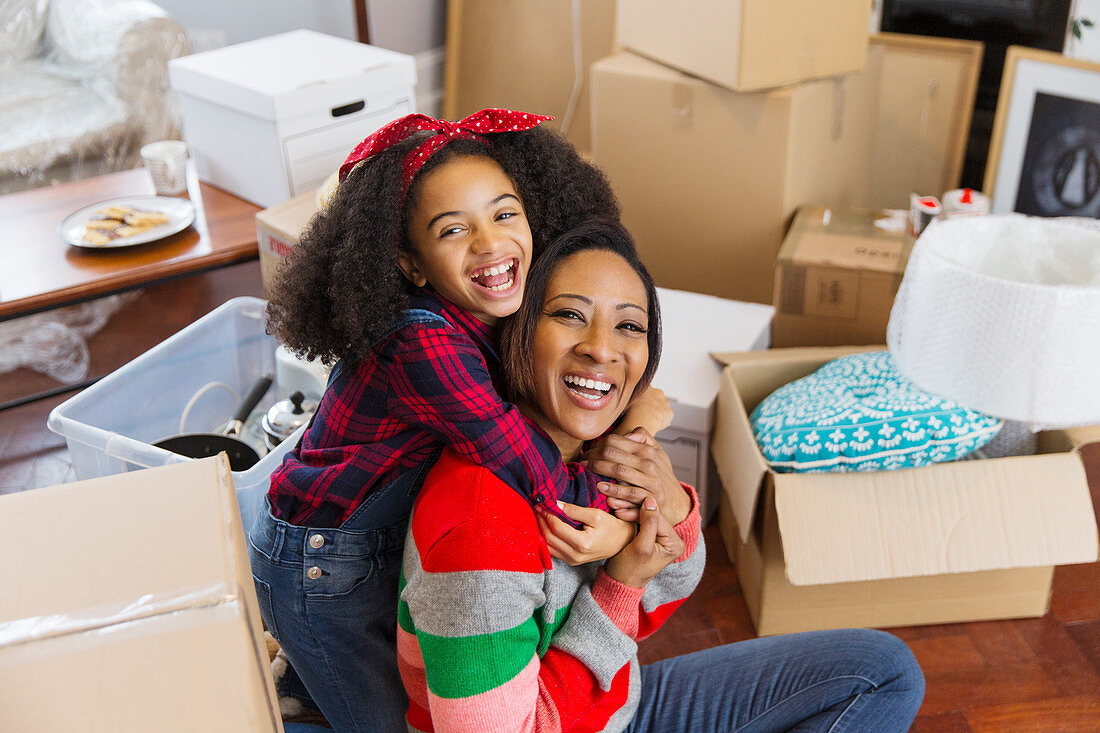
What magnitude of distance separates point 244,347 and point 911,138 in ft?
6.98

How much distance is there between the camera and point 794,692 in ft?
3.88

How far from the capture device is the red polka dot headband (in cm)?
105

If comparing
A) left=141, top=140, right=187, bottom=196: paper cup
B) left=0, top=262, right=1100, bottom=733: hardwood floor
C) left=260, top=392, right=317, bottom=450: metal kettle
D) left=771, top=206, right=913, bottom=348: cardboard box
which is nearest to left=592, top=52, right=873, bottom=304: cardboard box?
left=771, top=206, right=913, bottom=348: cardboard box

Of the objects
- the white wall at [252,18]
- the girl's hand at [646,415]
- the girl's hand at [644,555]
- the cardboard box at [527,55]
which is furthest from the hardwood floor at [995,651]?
the white wall at [252,18]

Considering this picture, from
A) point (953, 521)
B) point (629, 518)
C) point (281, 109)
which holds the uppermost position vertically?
point (281, 109)

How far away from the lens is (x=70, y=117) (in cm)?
307

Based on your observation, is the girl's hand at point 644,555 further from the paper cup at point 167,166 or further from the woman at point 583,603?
the paper cup at point 167,166

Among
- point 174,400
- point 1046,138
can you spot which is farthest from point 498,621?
point 1046,138

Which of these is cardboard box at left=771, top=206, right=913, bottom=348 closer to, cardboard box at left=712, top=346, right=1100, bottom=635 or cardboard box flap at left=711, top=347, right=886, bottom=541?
cardboard box flap at left=711, top=347, right=886, bottom=541

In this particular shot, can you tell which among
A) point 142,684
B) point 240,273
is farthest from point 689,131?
point 142,684

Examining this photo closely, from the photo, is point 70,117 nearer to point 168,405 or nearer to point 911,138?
point 168,405

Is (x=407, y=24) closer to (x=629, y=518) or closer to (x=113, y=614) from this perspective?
(x=629, y=518)

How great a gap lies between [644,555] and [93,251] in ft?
4.96

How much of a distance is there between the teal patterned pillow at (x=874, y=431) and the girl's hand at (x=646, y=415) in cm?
51
